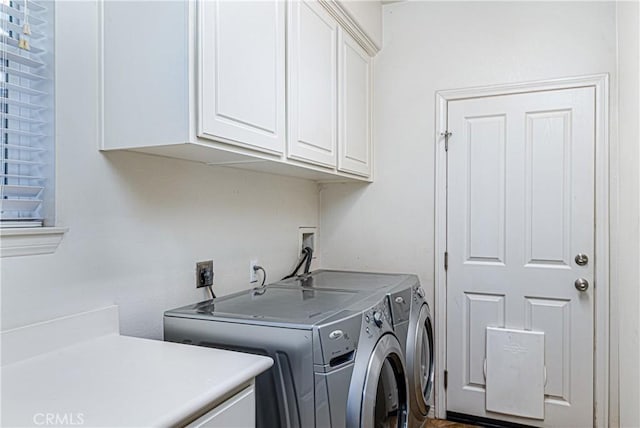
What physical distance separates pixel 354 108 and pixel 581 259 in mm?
1510

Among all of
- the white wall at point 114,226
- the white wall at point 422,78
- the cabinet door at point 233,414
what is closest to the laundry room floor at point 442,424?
the white wall at point 422,78

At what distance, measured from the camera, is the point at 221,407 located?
1.01m

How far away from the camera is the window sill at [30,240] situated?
1.11m

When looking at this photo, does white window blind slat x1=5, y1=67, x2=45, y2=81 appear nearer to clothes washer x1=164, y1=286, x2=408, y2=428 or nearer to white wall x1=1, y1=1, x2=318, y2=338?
white wall x1=1, y1=1, x2=318, y2=338

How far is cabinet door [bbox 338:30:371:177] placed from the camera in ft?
7.69

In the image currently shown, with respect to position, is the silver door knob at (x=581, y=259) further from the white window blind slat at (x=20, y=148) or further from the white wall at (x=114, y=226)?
the white window blind slat at (x=20, y=148)

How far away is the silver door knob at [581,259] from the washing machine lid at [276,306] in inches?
53.8

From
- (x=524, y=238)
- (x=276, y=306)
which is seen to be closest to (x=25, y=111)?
(x=276, y=306)

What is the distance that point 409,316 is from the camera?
197 centimetres

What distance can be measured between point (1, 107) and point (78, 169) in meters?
0.25

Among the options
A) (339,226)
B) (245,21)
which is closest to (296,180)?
(339,226)

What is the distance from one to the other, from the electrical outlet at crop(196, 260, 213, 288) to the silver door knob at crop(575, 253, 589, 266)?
1944mm

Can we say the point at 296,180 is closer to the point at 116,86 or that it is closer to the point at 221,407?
the point at 116,86

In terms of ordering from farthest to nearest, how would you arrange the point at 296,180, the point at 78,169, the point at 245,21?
the point at 296,180, the point at 245,21, the point at 78,169
